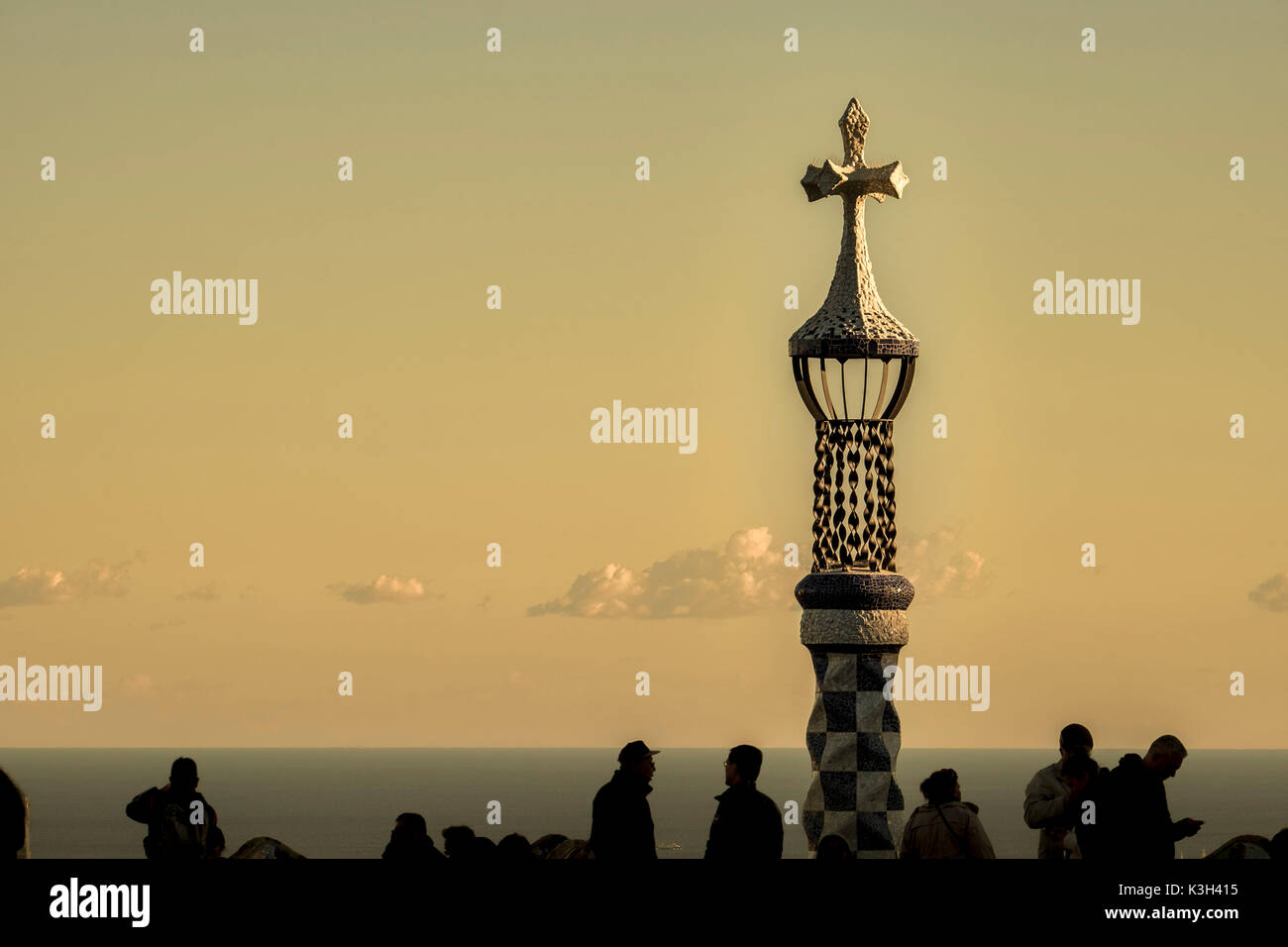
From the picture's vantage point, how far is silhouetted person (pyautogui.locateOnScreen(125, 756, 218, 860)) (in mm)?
15852

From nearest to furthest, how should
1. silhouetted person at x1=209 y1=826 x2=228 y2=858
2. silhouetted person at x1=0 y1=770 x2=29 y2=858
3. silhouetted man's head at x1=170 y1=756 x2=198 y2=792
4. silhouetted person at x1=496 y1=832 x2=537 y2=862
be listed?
silhouetted person at x1=0 y1=770 x2=29 y2=858
silhouetted person at x1=496 y1=832 x2=537 y2=862
silhouetted man's head at x1=170 y1=756 x2=198 y2=792
silhouetted person at x1=209 y1=826 x2=228 y2=858

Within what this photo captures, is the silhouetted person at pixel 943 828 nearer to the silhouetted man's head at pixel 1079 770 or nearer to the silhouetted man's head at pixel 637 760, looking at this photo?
the silhouetted man's head at pixel 1079 770

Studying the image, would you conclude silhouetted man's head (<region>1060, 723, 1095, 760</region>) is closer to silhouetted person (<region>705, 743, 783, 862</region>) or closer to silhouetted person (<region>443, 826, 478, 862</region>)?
silhouetted person (<region>705, 743, 783, 862</region>)

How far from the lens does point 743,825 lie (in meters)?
14.6

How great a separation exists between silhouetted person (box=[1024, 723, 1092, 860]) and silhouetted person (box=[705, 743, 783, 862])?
6.99 feet

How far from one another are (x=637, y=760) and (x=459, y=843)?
141 centimetres

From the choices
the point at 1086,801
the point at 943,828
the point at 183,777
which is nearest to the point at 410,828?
the point at 183,777

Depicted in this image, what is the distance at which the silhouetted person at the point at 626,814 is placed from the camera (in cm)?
1484

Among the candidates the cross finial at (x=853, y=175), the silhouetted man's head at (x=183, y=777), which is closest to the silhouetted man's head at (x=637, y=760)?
the silhouetted man's head at (x=183, y=777)

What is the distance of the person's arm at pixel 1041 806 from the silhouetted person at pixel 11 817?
7876 millimetres

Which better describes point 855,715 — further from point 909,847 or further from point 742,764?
point 742,764

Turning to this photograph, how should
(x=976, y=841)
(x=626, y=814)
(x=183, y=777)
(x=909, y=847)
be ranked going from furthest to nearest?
(x=183, y=777) → (x=909, y=847) → (x=976, y=841) → (x=626, y=814)

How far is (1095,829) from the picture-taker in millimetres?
14359

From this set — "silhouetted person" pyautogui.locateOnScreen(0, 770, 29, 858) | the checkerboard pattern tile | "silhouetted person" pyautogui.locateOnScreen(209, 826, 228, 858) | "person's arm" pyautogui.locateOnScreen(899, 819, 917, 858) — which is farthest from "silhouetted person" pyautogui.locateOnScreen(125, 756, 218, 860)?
the checkerboard pattern tile
